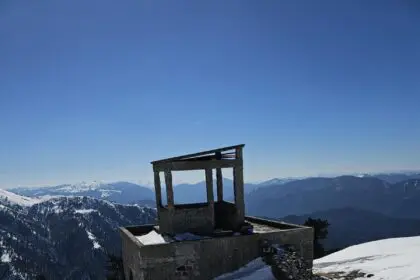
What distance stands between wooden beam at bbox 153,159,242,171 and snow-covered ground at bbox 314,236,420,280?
6.01 meters

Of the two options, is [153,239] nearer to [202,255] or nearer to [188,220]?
[188,220]

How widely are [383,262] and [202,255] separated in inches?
294

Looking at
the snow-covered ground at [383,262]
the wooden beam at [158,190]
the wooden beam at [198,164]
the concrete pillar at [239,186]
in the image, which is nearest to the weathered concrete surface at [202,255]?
the concrete pillar at [239,186]

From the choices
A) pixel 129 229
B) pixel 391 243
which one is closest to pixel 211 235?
pixel 129 229

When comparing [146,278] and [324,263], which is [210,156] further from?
[324,263]

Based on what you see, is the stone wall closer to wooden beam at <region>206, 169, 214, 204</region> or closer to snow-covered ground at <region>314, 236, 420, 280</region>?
wooden beam at <region>206, 169, 214, 204</region>

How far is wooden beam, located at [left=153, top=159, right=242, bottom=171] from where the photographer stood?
54.2 feet

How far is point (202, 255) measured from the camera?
14.8 m

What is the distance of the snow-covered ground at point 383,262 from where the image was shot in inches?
562

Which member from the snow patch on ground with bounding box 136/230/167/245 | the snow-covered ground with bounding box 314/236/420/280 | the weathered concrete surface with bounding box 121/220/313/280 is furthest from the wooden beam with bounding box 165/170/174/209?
the snow-covered ground with bounding box 314/236/420/280

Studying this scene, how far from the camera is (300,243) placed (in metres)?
16.0

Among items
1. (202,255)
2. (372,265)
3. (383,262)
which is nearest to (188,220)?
(202,255)

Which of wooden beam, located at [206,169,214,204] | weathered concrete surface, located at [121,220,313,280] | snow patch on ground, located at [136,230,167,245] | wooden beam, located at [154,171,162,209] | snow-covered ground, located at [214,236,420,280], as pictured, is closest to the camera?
snow-covered ground, located at [214,236,420,280]

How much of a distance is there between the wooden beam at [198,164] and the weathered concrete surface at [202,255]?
3114mm
